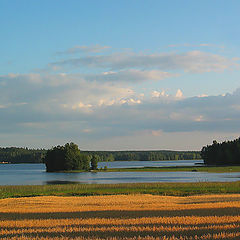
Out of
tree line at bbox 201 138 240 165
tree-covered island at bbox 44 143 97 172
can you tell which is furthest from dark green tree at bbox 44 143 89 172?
tree line at bbox 201 138 240 165

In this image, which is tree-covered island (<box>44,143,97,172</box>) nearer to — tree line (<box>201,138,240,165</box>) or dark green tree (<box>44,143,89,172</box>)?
dark green tree (<box>44,143,89,172</box>)

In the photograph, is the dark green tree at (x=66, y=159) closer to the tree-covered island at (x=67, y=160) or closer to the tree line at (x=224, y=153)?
the tree-covered island at (x=67, y=160)

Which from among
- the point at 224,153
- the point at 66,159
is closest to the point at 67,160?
the point at 66,159

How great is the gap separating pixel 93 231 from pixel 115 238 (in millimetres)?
2108

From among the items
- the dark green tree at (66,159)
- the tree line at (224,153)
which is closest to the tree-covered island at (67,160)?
the dark green tree at (66,159)

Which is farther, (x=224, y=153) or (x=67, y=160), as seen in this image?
(x=224, y=153)

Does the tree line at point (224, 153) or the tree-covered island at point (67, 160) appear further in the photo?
the tree line at point (224, 153)

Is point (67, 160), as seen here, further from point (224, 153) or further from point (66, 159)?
point (224, 153)

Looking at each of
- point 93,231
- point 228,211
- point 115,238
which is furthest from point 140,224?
point 228,211

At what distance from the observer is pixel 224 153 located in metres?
179

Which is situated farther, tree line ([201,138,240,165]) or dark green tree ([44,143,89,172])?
tree line ([201,138,240,165])

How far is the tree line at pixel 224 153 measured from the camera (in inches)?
6845

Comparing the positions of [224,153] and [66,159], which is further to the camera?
[224,153]

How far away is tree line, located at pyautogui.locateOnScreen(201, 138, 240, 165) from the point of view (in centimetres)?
17388
